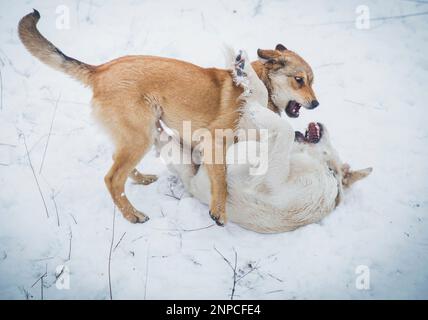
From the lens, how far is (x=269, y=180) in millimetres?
3338

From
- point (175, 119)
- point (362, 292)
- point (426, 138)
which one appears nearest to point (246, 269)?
point (362, 292)

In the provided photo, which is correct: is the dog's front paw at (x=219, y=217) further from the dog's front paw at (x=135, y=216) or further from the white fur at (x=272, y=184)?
the dog's front paw at (x=135, y=216)

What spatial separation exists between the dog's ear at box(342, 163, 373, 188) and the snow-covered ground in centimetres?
17

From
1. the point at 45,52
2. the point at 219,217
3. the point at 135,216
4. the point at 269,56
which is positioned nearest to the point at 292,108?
the point at 269,56

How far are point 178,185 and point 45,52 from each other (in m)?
1.96

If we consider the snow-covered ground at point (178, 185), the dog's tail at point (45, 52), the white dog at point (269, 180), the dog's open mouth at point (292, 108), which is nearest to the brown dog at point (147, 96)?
the dog's tail at point (45, 52)

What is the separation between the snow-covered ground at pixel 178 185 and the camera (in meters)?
3.19

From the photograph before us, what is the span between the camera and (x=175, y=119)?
336 cm

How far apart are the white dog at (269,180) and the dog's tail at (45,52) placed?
4.94ft

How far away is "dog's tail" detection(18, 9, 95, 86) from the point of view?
10.3 ft

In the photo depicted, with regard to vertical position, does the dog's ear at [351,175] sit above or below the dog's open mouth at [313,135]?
below

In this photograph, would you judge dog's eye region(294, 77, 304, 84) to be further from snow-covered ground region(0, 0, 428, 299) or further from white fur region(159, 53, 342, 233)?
snow-covered ground region(0, 0, 428, 299)

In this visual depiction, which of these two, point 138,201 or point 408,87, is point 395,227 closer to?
point 408,87

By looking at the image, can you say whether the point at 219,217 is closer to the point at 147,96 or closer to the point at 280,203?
the point at 280,203
